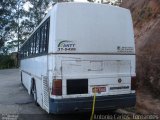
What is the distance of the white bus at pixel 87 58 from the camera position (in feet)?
28.8

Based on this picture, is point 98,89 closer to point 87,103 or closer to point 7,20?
point 87,103

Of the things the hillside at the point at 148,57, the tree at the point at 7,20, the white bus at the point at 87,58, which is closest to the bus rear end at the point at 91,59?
the white bus at the point at 87,58

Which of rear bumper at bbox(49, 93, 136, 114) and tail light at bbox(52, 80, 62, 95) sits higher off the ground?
tail light at bbox(52, 80, 62, 95)

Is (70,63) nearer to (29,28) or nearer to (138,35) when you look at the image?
→ (138,35)

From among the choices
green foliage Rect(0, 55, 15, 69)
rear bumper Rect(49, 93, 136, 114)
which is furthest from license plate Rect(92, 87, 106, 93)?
green foliage Rect(0, 55, 15, 69)

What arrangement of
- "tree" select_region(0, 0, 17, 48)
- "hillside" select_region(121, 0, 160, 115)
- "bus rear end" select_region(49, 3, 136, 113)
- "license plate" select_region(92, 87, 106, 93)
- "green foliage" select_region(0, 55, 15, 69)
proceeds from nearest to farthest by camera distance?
1. "bus rear end" select_region(49, 3, 136, 113)
2. "license plate" select_region(92, 87, 106, 93)
3. "hillside" select_region(121, 0, 160, 115)
4. "green foliage" select_region(0, 55, 15, 69)
5. "tree" select_region(0, 0, 17, 48)

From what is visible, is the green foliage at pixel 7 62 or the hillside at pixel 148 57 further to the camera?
the green foliage at pixel 7 62

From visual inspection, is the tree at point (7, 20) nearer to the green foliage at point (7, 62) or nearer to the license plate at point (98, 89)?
the green foliage at point (7, 62)

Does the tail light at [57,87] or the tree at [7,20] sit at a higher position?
the tree at [7,20]

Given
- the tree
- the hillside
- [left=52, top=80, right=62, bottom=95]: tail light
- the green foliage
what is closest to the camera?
[left=52, top=80, right=62, bottom=95]: tail light

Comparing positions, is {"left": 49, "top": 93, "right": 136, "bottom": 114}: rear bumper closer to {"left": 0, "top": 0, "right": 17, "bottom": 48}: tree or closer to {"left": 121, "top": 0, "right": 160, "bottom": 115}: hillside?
{"left": 121, "top": 0, "right": 160, "bottom": 115}: hillside

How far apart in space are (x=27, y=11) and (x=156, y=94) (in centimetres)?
5611

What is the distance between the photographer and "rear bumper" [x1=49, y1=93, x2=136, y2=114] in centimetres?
870

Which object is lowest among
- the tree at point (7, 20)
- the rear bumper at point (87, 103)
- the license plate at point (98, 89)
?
the rear bumper at point (87, 103)
